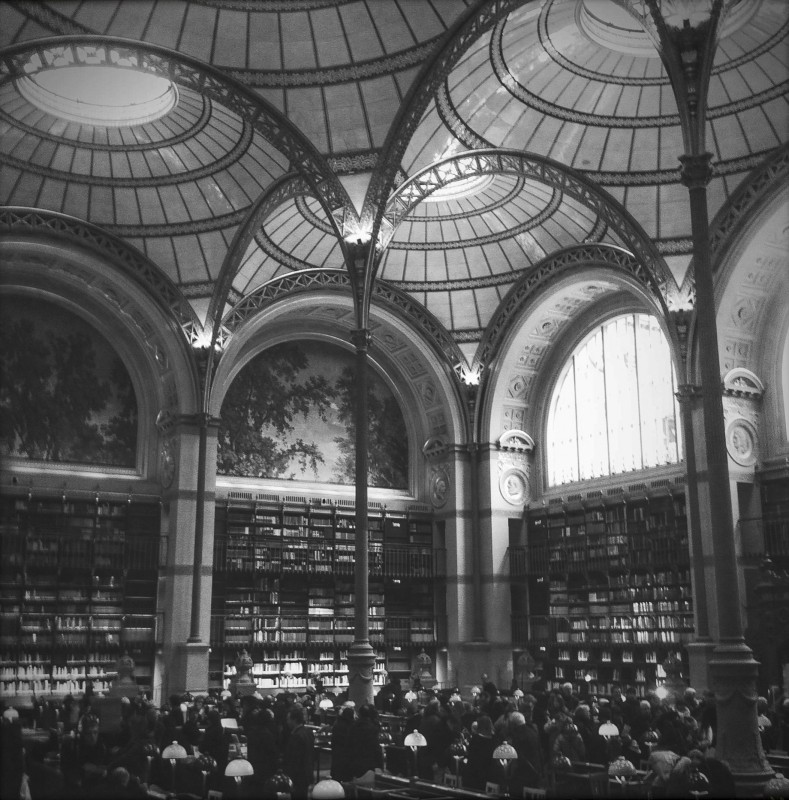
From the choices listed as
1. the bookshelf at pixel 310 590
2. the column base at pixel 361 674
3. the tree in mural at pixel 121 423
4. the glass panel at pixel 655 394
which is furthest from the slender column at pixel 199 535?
the glass panel at pixel 655 394

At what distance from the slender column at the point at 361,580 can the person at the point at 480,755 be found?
5.21 m

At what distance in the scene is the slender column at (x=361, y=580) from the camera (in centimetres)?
1672

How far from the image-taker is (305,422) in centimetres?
2684

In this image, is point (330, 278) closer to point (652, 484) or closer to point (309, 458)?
point (309, 458)

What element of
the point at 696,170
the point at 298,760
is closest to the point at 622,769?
the point at 298,760

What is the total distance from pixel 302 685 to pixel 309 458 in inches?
243

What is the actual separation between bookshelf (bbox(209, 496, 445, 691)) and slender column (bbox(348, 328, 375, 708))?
7050 millimetres

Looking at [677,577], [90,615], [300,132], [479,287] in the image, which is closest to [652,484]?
[677,577]

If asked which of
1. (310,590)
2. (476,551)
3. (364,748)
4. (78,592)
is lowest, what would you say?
(364,748)

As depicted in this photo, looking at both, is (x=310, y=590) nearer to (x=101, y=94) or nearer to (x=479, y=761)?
(x=101, y=94)

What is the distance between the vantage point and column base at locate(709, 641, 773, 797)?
32.9ft

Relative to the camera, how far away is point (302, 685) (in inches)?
970

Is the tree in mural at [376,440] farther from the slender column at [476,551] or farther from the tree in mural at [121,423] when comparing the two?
the tree in mural at [121,423]

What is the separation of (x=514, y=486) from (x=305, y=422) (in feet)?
20.5
